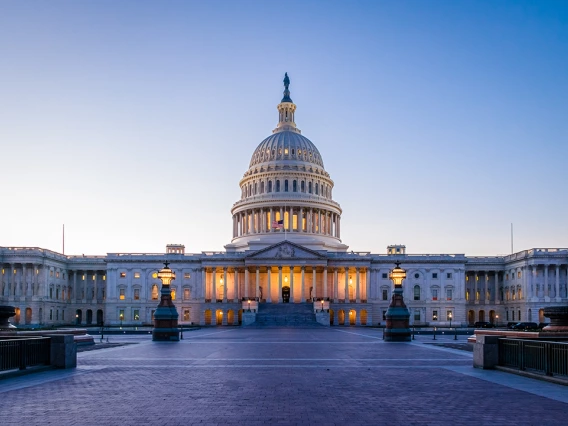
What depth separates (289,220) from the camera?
146 m

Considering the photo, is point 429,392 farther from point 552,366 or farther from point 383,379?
point 552,366

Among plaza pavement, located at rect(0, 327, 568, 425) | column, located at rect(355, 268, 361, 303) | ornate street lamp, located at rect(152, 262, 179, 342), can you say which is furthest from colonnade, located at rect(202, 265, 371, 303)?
plaza pavement, located at rect(0, 327, 568, 425)

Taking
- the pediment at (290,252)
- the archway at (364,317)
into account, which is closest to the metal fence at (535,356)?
the pediment at (290,252)

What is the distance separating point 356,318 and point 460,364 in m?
98.6

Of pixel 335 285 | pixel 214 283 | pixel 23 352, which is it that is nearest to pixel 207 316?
pixel 214 283

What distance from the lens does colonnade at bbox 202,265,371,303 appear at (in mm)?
128375

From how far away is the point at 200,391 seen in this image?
770 inches

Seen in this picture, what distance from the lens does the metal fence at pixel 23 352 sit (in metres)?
22.9

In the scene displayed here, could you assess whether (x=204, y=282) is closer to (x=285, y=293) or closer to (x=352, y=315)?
(x=285, y=293)

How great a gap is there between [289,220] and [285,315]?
38728 mm

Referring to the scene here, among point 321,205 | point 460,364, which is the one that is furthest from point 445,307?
point 460,364

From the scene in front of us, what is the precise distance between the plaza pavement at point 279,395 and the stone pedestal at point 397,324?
918 inches

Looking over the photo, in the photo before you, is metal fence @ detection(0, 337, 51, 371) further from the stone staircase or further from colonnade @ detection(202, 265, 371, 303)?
colonnade @ detection(202, 265, 371, 303)

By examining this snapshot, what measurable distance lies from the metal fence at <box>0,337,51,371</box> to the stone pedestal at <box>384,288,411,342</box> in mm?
32133
